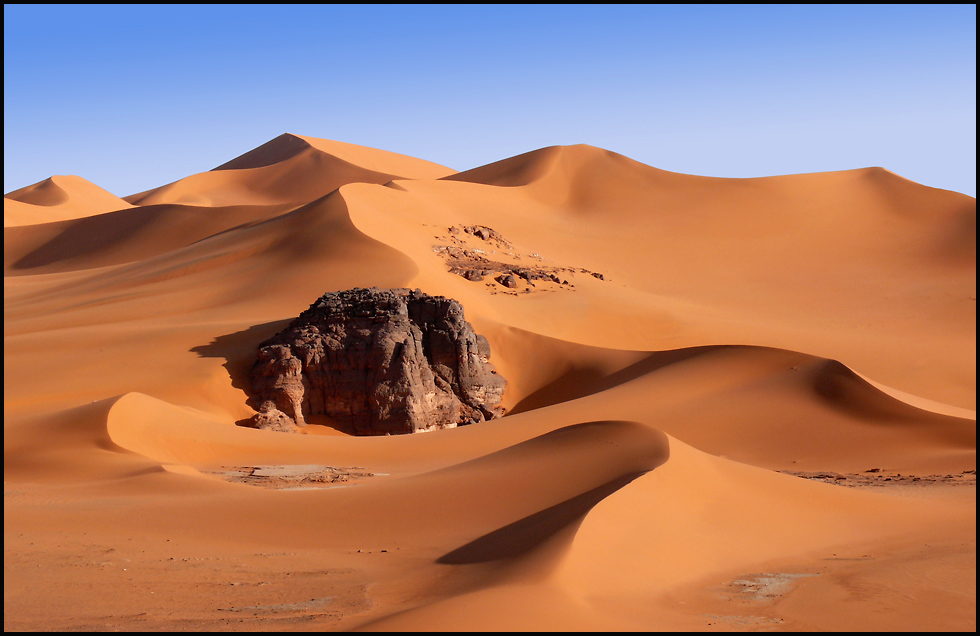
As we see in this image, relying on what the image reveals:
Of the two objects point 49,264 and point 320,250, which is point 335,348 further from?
point 49,264

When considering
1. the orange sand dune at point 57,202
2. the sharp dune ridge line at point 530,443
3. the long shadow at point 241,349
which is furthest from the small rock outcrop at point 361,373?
the orange sand dune at point 57,202

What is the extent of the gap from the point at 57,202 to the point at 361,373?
58.0 meters

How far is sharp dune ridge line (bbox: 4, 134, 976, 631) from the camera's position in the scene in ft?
23.9

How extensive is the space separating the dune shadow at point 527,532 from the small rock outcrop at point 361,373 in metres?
9.79

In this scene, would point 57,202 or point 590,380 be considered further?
point 57,202

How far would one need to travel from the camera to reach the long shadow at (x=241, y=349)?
64.0 feet

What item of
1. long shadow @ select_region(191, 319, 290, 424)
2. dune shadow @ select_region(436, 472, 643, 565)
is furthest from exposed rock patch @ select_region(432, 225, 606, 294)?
dune shadow @ select_region(436, 472, 643, 565)

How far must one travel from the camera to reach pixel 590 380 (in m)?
21.7

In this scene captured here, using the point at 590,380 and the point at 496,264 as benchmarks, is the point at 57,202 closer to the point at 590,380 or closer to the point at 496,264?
the point at 496,264

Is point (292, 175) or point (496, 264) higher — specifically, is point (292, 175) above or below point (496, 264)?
above

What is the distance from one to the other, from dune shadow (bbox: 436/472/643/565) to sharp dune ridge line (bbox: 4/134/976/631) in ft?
0.16

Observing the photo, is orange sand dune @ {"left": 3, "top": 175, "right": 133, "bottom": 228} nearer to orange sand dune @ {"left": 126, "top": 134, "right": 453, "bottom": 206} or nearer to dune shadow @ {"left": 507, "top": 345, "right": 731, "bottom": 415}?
orange sand dune @ {"left": 126, "top": 134, "right": 453, "bottom": 206}

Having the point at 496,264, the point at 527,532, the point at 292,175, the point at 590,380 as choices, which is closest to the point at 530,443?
the point at 527,532

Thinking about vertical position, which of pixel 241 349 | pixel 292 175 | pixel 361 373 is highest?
pixel 292 175
